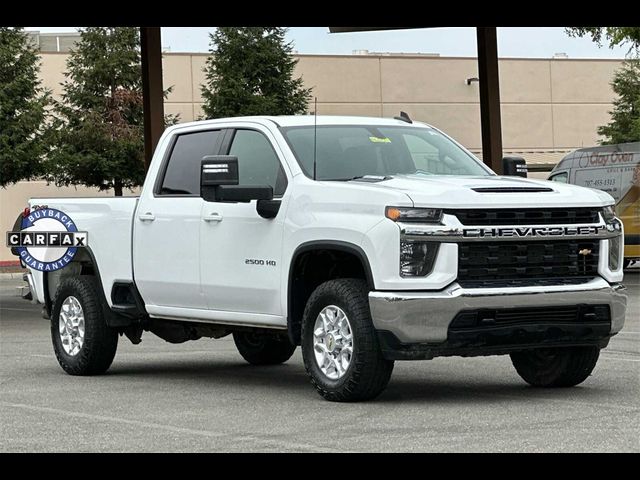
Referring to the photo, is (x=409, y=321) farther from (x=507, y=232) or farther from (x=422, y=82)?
(x=422, y=82)

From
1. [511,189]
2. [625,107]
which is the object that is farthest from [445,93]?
[511,189]

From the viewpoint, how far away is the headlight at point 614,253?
10414 mm

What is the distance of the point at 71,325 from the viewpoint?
12836 mm

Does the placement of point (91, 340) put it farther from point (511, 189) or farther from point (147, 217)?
point (511, 189)

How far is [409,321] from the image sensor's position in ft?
31.6

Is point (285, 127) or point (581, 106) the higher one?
point (581, 106)

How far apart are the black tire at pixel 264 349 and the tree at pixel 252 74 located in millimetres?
33477

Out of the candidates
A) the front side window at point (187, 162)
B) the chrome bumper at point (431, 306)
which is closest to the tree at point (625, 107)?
the front side window at point (187, 162)

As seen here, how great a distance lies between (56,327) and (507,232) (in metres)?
4.85

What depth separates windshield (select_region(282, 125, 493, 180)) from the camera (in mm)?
10906

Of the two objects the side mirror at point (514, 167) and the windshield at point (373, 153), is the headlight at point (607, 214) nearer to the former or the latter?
the windshield at point (373, 153)

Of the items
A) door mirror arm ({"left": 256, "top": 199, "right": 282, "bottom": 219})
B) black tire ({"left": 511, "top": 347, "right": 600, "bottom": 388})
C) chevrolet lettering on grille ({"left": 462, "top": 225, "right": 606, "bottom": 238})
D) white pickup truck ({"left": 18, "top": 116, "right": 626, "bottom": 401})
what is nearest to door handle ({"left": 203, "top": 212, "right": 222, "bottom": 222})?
white pickup truck ({"left": 18, "top": 116, "right": 626, "bottom": 401})

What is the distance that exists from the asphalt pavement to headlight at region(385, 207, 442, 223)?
1.24 meters
